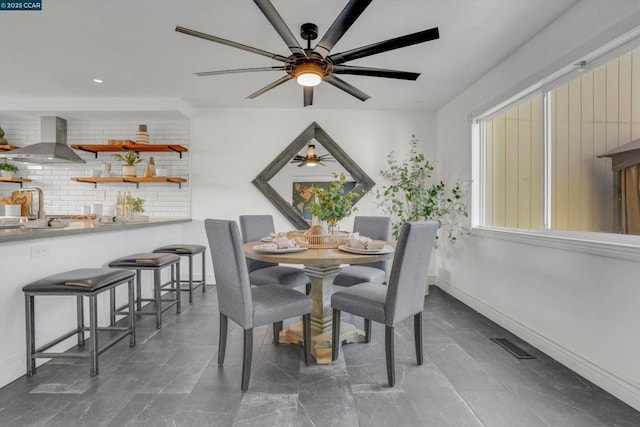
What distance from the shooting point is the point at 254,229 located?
3238mm

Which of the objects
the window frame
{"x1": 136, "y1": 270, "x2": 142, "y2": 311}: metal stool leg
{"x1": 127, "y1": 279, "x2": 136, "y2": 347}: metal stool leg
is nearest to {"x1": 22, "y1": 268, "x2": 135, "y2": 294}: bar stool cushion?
{"x1": 127, "y1": 279, "x2": 136, "y2": 347}: metal stool leg

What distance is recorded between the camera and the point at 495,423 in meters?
1.51

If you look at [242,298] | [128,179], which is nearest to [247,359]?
[242,298]

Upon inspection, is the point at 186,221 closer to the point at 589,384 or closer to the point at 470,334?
the point at 470,334

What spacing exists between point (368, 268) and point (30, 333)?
8.14ft

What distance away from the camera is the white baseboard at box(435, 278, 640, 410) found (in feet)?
5.52

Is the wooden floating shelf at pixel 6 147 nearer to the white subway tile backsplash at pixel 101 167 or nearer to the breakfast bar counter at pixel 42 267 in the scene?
the white subway tile backsplash at pixel 101 167

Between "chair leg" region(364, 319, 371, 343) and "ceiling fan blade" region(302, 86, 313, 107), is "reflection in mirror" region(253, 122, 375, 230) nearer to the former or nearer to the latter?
"ceiling fan blade" region(302, 86, 313, 107)

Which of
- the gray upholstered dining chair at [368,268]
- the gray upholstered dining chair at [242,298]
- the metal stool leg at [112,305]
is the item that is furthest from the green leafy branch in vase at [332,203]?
the metal stool leg at [112,305]

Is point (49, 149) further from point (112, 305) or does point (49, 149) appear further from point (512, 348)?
point (512, 348)

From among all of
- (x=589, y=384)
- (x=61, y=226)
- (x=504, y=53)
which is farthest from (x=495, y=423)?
(x=61, y=226)

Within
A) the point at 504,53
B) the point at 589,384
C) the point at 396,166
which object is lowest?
the point at 589,384

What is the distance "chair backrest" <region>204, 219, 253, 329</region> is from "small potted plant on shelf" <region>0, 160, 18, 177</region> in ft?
13.5

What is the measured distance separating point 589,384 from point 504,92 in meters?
2.36
